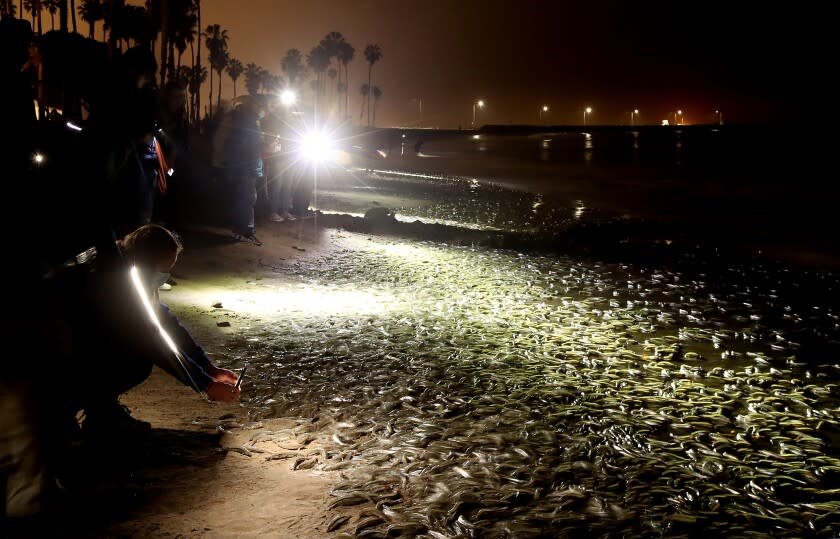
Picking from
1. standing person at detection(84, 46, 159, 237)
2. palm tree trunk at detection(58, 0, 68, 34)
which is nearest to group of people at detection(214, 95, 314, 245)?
standing person at detection(84, 46, 159, 237)

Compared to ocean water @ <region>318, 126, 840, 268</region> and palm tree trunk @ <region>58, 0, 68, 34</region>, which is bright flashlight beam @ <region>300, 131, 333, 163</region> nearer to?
ocean water @ <region>318, 126, 840, 268</region>

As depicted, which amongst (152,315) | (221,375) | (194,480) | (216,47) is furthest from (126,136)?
(216,47)

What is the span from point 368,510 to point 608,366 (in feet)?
13.3

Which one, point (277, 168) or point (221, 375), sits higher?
point (277, 168)

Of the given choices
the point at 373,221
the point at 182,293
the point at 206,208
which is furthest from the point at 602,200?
the point at 182,293

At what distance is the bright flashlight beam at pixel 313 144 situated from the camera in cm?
1631

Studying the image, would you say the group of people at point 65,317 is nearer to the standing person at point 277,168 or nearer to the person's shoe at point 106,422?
the person's shoe at point 106,422

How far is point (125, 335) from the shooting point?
4402mm

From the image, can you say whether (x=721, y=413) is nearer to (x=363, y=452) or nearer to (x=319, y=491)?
(x=363, y=452)

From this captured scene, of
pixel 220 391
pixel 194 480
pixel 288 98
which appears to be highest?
pixel 288 98

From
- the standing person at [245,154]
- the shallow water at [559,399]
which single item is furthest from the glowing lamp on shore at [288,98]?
the shallow water at [559,399]

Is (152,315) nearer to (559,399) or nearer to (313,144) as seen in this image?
(559,399)

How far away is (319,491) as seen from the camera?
14.4ft

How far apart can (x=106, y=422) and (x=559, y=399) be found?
4.07m
